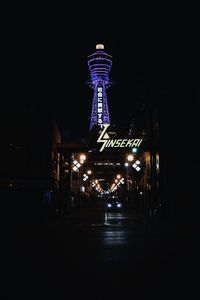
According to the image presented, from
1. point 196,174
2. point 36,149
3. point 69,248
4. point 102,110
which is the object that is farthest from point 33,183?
point 102,110

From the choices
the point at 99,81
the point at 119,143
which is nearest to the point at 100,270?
the point at 119,143

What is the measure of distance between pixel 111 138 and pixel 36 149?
7927 millimetres

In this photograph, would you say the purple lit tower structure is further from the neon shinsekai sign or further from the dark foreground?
the dark foreground

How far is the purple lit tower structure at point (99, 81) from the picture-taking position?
120562 millimetres

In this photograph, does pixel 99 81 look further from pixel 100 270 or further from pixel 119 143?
pixel 100 270

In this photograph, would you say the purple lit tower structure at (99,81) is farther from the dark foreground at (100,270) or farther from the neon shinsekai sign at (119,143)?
the dark foreground at (100,270)

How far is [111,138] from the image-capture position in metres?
41.3

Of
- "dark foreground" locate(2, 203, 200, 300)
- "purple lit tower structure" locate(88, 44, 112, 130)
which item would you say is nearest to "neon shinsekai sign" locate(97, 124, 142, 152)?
"dark foreground" locate(2, 203, 200, 300)

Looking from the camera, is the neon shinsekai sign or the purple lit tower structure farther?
the purple lit tower structure

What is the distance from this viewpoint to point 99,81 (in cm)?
12862

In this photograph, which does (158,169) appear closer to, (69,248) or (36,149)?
(36,149)

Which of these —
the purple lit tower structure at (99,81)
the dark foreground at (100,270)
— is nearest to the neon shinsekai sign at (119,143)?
the dark foreground at (100,270)

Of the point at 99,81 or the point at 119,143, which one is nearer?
the point at 119,143

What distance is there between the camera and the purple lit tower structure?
396 ft
